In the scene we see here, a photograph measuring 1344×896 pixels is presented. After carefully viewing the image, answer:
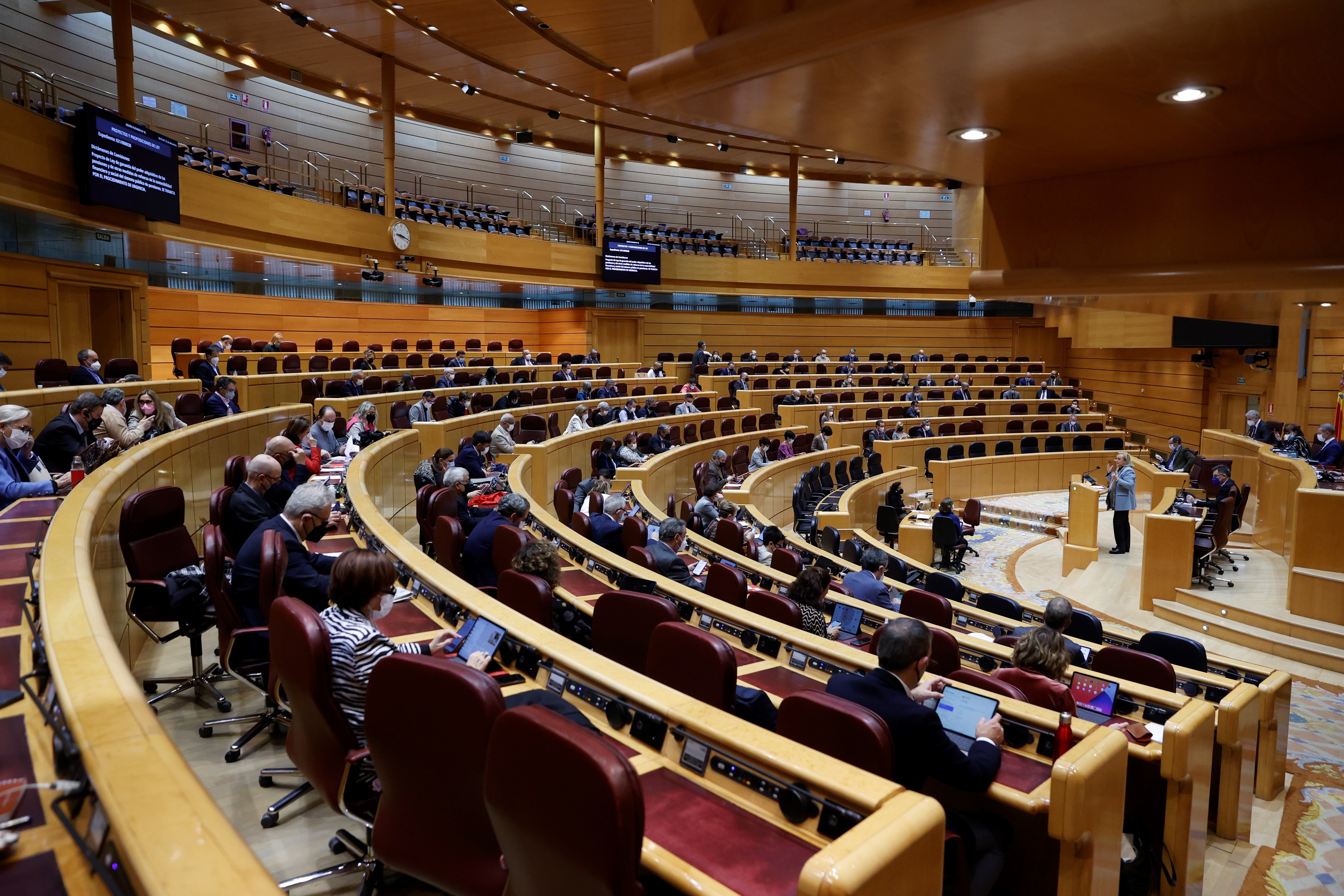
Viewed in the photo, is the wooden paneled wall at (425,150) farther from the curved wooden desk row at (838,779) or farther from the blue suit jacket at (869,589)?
the curved wooden desk row at (838,779)

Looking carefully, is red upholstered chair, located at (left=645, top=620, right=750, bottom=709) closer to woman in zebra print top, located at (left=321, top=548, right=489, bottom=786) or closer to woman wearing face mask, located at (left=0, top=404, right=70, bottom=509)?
woman in zebra print top, located at (left=321, top=548, right=489, bottom=786)

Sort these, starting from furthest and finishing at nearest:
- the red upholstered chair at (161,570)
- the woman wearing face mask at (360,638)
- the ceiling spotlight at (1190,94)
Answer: the red upholstered chair at (161,570) < the woman wearing face mask at (360,638) < the ceiling spotlight at (1190,94)

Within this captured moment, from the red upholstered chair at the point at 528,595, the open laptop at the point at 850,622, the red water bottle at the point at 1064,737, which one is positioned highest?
the red upholstered chair at the point at 528,595

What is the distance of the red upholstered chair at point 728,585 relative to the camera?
455 centimetres

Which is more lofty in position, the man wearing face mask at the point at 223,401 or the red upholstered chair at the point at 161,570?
the man wearing face mask at the point at 223,401

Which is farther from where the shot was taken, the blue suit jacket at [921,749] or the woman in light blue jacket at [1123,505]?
the woman in light blue jacket at [1123,505]

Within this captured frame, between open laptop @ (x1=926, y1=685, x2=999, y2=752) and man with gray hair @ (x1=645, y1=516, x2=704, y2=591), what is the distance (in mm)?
2142

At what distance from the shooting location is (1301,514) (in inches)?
309

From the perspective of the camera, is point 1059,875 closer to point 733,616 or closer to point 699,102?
point 733,616

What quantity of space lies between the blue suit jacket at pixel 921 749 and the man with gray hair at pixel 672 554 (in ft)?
7.54

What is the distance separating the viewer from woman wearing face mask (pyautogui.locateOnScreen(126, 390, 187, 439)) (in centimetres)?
646

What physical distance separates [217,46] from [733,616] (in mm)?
15576

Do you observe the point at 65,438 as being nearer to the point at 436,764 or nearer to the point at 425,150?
the point at 436,764

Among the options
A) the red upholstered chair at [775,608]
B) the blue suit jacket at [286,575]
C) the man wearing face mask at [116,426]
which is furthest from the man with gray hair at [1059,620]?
the man wearing face mask at [116,426]
